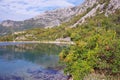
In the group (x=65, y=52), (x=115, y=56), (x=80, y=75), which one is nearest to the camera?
(x=80, y=75)

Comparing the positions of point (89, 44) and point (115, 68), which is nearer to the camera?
point (115, 68)

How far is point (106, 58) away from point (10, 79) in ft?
97.0

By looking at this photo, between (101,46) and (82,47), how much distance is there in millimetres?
10155

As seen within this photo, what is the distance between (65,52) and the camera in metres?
90.6

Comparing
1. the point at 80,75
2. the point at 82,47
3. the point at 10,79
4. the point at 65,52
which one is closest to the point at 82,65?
the point at 80,75

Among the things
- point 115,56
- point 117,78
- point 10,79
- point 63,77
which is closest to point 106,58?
point 115,56

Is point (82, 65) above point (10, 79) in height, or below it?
above

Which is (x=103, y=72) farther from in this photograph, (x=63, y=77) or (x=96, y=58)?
(x=63, y=77)

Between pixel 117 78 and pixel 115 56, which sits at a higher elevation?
pixel 115 56

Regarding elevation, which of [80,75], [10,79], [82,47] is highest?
[82,47]

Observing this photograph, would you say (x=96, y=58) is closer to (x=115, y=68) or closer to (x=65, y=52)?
(x=115, y=68)

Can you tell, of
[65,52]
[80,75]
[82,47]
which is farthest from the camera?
[65,52]

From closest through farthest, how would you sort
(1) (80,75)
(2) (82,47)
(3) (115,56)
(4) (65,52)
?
(1) (80,75)
(3) (115,56)
(2) (82,47)
(4) (65,52)

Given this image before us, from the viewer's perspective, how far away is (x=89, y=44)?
70.7 metres
